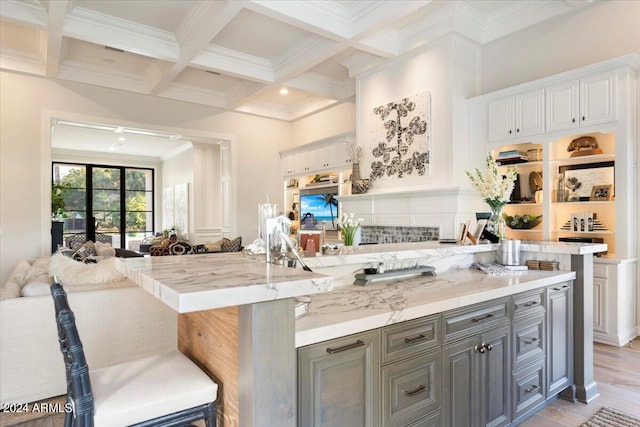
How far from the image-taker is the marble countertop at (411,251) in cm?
207

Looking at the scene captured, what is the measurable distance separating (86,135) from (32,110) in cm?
350

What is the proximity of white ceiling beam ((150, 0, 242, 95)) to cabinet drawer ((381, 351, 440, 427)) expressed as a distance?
3.54m

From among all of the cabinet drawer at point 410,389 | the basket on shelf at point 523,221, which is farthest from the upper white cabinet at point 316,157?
the cabinet drawer at point 410,389

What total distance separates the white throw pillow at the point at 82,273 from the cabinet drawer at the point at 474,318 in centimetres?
260

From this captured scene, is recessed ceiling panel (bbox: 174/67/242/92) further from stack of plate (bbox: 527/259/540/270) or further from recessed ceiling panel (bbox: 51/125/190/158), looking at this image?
stack of plate (bbox: 527/259/540/270)

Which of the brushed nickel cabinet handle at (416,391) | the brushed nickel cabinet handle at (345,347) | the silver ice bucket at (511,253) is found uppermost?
the silver ice bucket at (511,253)

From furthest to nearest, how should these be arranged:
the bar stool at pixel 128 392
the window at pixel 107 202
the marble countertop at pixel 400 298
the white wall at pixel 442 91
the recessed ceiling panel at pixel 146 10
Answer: the window at pixel 107 202 → the white wall at pixel 442 91 → the recessed ceiling panel at pixel 146 10 → the marble countertop at pixel 400 298 → the bar stool at pixel 128 392

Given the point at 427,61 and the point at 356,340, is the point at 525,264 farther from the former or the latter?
the point at 427,61

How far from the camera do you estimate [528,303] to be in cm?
229

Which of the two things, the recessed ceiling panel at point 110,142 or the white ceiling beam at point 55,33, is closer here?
the white ceiling beam at point 55,33

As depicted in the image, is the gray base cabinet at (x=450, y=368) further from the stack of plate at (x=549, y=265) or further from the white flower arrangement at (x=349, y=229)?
the white flower arrangement at (x=349, y=229)

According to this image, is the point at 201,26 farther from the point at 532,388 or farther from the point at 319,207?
the point at 532,388

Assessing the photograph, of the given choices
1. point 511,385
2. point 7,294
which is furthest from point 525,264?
point 7,294

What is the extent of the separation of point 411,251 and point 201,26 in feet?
11.9
